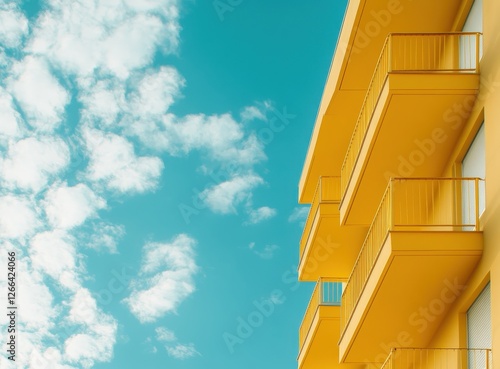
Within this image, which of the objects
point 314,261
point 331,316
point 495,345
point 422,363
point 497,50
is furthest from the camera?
point 314,261

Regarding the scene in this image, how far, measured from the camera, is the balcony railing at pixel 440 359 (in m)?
16.4

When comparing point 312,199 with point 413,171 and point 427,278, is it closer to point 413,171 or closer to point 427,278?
point 413,171

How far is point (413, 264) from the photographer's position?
56.9 ft

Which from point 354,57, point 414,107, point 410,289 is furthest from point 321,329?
point 414,107

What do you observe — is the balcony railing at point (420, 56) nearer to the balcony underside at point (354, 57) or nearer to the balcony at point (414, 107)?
the balcony at point (414, 107)

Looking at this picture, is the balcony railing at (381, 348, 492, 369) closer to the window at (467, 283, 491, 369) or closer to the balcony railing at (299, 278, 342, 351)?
the window at (467, 283, 491, 369)

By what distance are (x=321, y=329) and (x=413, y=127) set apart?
9327 mm

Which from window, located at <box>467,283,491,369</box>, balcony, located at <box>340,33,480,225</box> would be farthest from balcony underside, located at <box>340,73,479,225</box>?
window, located at <box>467,283,491,369</box>

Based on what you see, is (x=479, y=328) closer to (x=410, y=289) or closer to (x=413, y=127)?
(x=410, y=289)

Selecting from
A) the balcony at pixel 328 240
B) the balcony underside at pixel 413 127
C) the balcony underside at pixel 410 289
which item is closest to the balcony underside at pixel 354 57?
the balcony at pixel 328 240

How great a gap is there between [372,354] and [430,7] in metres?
7.37

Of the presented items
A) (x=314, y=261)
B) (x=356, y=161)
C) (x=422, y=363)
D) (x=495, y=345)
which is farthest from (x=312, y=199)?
(x=495, y=345)

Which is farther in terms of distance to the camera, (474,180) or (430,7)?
(430,7)

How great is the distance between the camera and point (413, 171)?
2025 cm
